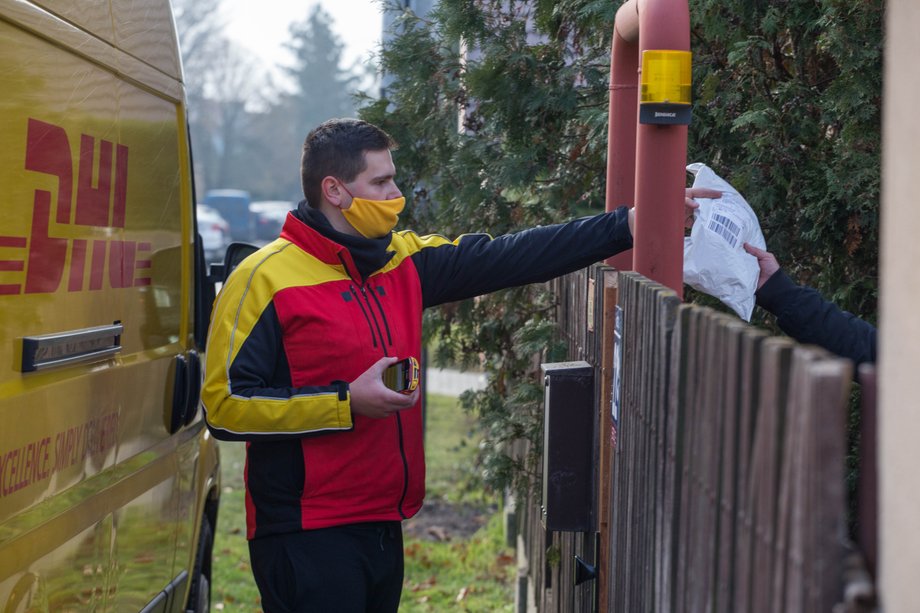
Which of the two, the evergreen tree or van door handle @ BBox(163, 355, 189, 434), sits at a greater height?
the evergreen tree

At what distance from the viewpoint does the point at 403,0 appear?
6430 mm

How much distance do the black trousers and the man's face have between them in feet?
3.24

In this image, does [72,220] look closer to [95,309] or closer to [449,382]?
[95,309]

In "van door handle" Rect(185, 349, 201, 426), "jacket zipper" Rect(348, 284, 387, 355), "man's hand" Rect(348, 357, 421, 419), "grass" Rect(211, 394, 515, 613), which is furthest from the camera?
"grass" Rect(211, 394, 515, 613)

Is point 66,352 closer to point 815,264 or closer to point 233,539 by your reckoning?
point 815,264

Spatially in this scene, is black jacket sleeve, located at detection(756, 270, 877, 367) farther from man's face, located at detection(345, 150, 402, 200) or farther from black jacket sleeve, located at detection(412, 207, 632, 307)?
man's face, located at detection(345, 150, 402, 200)

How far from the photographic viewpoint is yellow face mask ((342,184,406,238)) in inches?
136

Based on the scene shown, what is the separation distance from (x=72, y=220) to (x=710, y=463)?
1.90m

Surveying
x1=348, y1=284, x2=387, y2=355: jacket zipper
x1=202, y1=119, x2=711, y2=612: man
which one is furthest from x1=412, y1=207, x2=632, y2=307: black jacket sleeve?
x1=348, y1=284, x2=387, y2=355: jacket zipper

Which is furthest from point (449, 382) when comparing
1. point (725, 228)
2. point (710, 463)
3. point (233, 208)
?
point (233, 208)

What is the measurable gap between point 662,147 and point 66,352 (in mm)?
1626

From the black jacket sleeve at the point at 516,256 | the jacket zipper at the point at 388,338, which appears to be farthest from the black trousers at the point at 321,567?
the black jacket sleeve at the point at 516,256

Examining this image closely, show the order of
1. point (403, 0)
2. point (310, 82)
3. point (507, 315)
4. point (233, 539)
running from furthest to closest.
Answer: point (310, 82)
point (233, 539)
point (403, 0)
point (507, 315)

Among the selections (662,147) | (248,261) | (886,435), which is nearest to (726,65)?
(662,147)
